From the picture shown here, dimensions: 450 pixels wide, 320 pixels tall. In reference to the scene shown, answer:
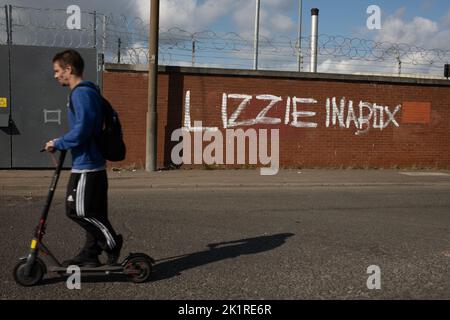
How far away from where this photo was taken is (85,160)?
4406 mm

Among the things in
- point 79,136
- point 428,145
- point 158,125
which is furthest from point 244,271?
point 428,145

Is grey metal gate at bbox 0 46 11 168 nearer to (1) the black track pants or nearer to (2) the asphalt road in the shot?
(2) the asphalt road

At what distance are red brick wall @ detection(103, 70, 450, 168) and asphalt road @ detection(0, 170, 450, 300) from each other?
2.56m

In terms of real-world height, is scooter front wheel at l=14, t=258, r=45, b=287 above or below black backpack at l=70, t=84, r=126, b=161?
below

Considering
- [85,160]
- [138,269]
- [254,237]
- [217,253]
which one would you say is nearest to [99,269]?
[138,269]

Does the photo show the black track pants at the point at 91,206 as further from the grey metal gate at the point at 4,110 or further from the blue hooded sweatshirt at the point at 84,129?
the grey metal gate at the point at 4,110

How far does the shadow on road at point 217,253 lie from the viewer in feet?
16.8

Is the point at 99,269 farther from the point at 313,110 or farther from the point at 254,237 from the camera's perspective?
the point at 313,110

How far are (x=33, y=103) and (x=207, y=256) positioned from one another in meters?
8.92

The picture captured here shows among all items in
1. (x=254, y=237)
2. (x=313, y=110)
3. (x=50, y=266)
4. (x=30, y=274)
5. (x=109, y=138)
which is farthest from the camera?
(x=313, y=110)

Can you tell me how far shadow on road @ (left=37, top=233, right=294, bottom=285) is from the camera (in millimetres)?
4812

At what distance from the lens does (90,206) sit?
445cm

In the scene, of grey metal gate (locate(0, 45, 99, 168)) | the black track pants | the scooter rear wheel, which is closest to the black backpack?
the black track pants
